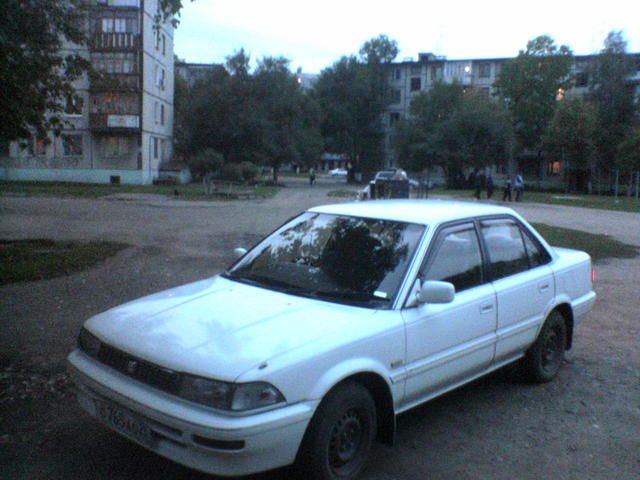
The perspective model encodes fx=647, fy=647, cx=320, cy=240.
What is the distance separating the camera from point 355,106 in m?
71.8

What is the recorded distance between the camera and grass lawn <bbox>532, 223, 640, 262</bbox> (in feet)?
46.9

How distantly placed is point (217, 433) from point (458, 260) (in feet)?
7.93

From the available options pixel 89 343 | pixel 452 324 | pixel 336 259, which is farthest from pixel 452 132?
pixel 89 343

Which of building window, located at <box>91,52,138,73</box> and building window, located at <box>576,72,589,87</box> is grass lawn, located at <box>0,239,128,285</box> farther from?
building window, located at <box>576,72,589,87</box>

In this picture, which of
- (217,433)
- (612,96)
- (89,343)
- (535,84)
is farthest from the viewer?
(535,84)

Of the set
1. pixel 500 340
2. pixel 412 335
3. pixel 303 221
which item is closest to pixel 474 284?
pixel 500 340

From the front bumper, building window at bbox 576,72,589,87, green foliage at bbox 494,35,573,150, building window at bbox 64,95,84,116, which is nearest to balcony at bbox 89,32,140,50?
building window at bbox 64,95,84,116

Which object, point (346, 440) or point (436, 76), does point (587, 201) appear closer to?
point (346, 440)

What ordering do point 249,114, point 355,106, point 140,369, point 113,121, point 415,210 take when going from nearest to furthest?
point 140,369, point 415,210, point 113,121, point 249,114, point 355,106

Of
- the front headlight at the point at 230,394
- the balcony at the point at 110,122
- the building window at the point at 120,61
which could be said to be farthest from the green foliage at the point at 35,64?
the building window at the point at 120,61

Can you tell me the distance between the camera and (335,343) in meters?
3.68

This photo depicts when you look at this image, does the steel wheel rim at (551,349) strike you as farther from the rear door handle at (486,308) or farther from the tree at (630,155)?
the tree at (630,155)

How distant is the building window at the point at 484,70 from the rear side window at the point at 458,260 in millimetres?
74770

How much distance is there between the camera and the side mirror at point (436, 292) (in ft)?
13.7
